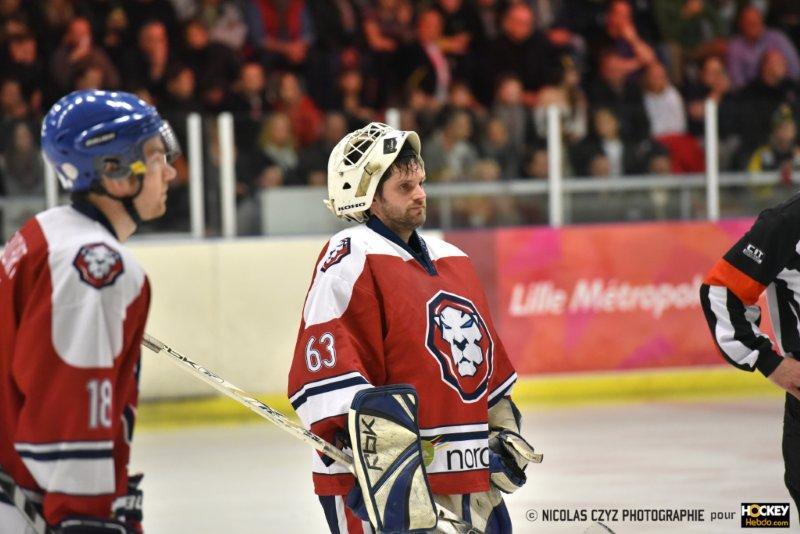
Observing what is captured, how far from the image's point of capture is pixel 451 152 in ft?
25.0

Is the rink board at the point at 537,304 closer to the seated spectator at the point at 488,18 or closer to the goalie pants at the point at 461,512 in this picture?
the seated spectator at the point at 488,18

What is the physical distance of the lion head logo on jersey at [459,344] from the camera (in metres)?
2.79

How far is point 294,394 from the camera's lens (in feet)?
9.13

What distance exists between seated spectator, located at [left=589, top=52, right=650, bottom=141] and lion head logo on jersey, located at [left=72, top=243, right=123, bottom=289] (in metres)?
6.15

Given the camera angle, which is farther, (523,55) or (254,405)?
(523,55)

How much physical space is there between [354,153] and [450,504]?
705 millimetres

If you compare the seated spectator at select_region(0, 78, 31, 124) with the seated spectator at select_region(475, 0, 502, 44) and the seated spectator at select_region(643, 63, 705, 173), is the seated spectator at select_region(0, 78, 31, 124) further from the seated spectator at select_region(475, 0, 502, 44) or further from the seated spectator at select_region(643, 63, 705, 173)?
the seated spectator at select_region(643, 63, 705, 173)

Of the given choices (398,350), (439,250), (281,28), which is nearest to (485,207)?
(281,28)

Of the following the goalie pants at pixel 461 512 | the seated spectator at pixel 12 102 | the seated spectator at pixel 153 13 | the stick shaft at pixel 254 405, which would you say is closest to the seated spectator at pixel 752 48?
the seated spectator at pixel 153 13

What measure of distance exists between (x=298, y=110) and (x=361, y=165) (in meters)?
4.98

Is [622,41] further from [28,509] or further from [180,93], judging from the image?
[28,509]

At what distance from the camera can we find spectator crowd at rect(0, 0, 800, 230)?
757 cm

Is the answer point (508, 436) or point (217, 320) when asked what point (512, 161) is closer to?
point (217, 320)

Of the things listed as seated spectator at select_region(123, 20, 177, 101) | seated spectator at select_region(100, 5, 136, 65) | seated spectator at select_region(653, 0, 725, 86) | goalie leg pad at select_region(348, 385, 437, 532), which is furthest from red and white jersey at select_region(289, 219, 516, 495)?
seated spectator at select_region(653, 0, 725, 86)
